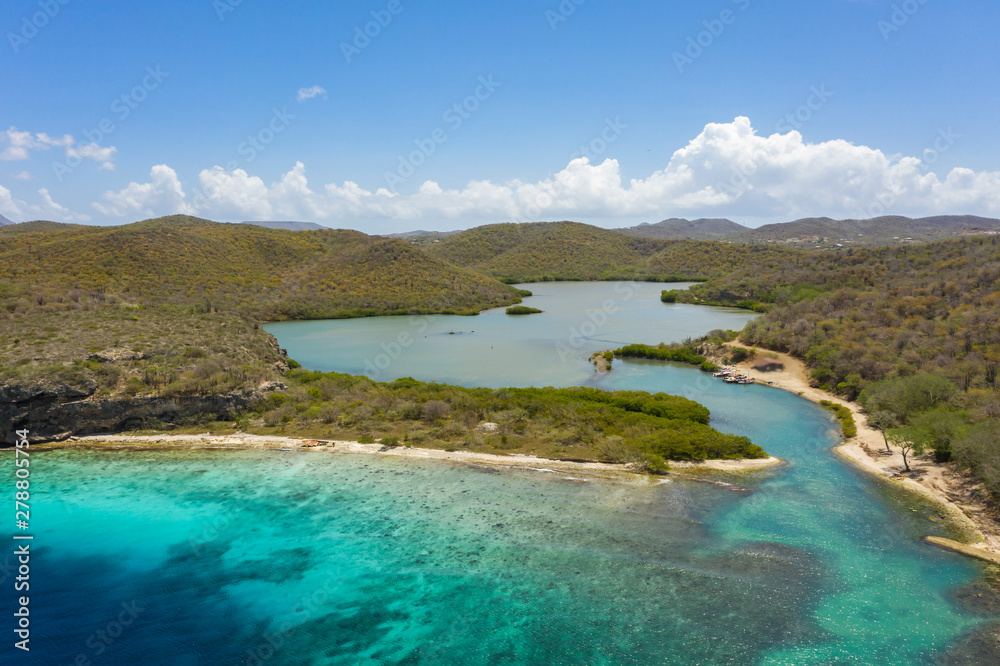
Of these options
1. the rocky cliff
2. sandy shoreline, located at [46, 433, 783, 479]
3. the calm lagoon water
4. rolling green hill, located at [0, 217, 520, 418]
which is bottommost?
the calm lagoon water

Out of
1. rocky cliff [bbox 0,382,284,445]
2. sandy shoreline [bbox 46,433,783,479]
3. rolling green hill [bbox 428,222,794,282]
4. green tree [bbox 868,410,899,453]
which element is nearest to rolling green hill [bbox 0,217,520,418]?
rocky cliff [bbox 0,382,284,445]

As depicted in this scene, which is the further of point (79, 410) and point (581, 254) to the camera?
point (581, 254)

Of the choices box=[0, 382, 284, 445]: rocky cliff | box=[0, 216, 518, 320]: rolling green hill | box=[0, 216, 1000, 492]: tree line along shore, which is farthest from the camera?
box=[0, 216, 518, 320]: rolling green hill

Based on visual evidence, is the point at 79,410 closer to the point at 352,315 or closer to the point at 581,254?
the point at 352,315

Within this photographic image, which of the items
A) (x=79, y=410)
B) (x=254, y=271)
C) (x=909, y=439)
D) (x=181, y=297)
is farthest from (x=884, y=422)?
(x=254, y=271)

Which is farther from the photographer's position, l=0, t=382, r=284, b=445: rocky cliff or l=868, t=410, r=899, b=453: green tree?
l=868, t=410, r=899, b=453: green tree

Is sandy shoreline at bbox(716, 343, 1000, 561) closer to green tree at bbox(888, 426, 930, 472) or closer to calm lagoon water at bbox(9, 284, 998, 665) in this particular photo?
green tree at bbox(888, 426, 930, 472)

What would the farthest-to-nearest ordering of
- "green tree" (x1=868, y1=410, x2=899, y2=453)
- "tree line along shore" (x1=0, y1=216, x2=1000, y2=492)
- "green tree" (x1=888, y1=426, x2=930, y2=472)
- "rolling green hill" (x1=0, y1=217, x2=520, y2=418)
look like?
"rolling green hill" (x1=0, y1=217, x2=520, y2=418)
"tree line along shore" (x1=0, y1=216, x2=1000, y2=492)
"green tree" (x1=868, y1=410, x2=899, y2=453)
"green tree" (x1=888, y1=426, x2=930, y2=472)
